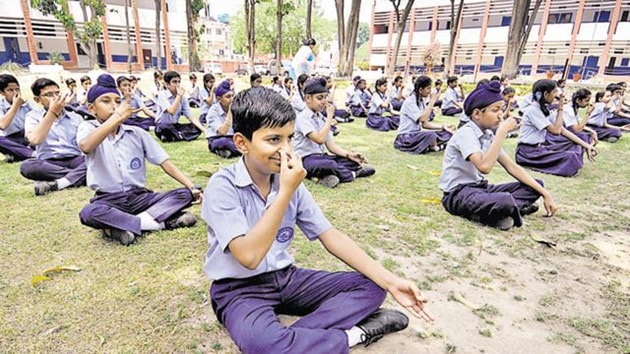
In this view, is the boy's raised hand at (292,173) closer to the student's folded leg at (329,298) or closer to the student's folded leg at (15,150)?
the student's folded leg at (329,298)

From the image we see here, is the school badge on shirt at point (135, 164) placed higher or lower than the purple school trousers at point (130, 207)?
higher

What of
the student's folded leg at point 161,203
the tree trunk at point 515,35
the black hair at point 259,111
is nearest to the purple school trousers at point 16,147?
the student's folded leg at point 161,203

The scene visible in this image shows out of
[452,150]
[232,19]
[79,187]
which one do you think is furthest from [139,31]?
[452,150]

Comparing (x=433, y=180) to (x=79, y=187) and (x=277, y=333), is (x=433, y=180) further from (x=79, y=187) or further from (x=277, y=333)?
(x=79, y=187)

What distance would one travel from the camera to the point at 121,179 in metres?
3.28

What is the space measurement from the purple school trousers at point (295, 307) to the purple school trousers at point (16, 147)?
5.24 metres

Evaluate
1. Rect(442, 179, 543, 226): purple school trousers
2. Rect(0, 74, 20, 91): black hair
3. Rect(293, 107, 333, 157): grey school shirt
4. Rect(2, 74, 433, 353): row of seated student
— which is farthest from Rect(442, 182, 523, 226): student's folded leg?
Rect(0, 74, 20, 91): black hair

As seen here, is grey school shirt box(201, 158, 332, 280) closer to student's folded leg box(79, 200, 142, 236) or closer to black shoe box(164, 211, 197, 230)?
student's folded leg box(79, 200, 142, 236)

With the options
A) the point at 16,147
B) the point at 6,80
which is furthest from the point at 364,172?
the point at 16,147

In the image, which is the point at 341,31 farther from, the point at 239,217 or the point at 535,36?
the point at 239,217

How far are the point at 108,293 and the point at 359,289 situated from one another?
1.62 meters

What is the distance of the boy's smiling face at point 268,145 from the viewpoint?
1.83 m

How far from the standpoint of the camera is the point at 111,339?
2082 mm

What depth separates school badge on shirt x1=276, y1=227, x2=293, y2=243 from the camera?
2.07 metres
